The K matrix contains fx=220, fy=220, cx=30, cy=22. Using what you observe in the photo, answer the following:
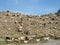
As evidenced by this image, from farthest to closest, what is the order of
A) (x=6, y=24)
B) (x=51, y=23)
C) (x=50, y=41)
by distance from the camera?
1. (x=51, y=23)
2. (x=6, y=24)
3. (x=50, y=41)

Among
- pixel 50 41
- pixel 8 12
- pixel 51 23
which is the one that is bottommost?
pixel 50 41

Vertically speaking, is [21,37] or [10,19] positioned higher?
[10,19]

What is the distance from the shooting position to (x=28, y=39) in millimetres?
17609

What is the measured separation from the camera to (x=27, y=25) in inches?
824

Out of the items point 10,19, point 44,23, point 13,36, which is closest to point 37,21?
point 44,23

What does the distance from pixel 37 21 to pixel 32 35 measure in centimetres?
390

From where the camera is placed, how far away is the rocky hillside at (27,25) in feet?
63.0

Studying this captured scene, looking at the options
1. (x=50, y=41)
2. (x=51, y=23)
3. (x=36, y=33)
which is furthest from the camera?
(x=51, y=23)

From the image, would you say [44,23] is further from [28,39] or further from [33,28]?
[28,39]

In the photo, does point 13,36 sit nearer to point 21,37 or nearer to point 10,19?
point 21,37

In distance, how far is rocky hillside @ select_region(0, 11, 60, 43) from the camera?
19188 mm

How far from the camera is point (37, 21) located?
22.2 meters

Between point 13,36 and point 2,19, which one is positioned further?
point 2,19

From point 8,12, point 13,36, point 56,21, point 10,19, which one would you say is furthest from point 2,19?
point 56,21
